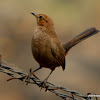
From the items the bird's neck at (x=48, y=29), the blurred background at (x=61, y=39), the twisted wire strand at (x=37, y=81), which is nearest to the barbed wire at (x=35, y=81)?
the twisted wire strand at (x=37, y=81)

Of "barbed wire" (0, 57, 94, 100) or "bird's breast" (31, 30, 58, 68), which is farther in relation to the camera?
"bird's breast" (31, 30, 58, 68)

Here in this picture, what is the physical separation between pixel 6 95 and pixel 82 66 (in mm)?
3229

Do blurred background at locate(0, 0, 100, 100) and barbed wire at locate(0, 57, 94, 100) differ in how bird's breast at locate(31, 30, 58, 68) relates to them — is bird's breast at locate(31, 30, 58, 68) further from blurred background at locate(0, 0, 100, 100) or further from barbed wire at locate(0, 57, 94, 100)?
blurred background at locate(0, 0, 100, 100)

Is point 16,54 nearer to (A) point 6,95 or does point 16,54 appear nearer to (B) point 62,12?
(A) point 6,95

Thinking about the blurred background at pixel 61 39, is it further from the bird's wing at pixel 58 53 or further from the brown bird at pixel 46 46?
the brown bird at pixel 46 46

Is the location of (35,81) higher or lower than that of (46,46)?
lower

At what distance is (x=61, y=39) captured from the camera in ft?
41.7

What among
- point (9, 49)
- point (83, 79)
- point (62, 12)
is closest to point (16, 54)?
point (9, 49)

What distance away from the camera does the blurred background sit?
9297 millimetres

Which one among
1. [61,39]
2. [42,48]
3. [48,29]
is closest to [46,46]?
[42,48]

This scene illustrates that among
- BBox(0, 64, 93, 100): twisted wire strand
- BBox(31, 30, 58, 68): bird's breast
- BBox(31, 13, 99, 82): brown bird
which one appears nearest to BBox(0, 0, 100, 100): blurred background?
BBox(31, 13, 99, 82): brown bird

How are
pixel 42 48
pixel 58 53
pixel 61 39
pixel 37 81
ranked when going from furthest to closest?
pixel 61 39
pixel 58 53
pixel 42 48
pixel 37 81

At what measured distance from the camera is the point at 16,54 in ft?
35.5

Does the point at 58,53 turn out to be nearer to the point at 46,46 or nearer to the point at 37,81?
the point at 46,46
